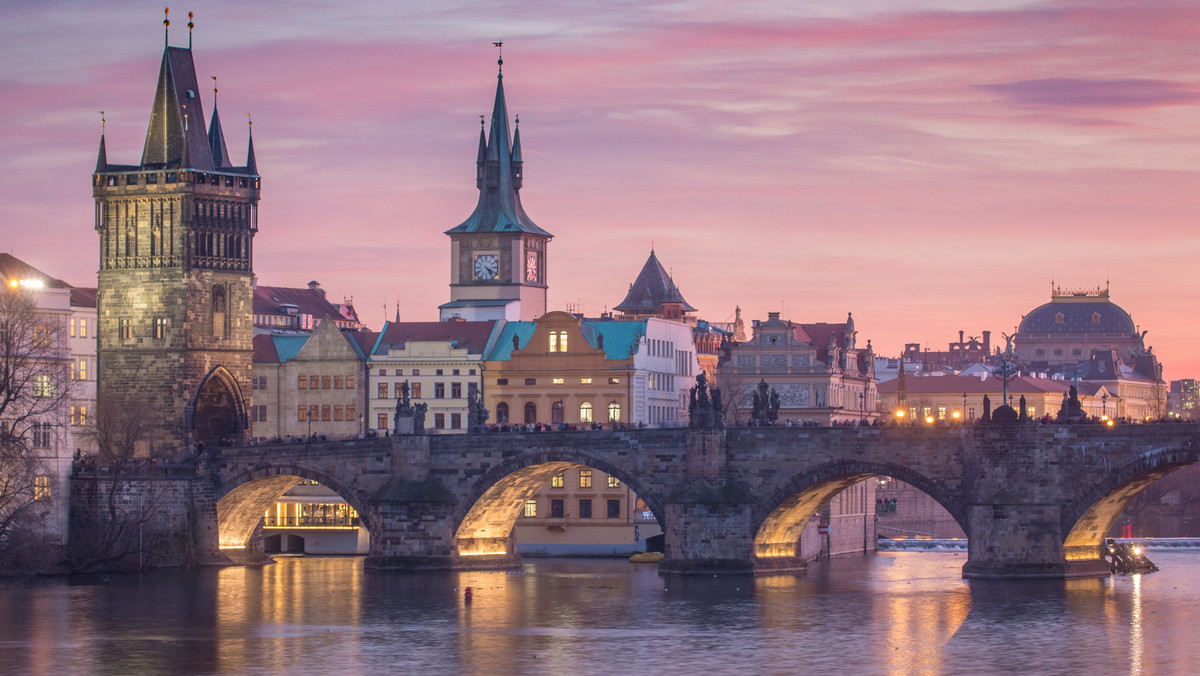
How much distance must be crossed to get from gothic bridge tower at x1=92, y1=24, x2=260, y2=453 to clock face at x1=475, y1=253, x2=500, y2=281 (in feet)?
103

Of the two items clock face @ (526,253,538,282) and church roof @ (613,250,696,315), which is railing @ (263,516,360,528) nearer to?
clock face @ (526,253,538,282)

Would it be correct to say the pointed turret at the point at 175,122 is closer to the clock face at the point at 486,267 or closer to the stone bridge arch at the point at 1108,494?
the clock face at the point at 486,267

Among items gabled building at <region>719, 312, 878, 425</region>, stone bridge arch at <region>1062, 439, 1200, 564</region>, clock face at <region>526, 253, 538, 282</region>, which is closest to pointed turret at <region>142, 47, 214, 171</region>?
clock face at <region>526, 253, 538, 282</region>

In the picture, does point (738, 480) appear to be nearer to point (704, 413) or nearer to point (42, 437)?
point (704, 413)

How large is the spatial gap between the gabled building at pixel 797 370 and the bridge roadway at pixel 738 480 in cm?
4045

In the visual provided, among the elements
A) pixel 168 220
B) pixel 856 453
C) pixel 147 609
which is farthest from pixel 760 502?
pixel 168 220

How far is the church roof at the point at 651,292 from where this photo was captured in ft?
619

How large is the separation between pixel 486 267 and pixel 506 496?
2025 inches

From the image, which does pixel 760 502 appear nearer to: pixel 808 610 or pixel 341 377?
pixel 808 610

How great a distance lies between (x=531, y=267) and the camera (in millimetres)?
166625

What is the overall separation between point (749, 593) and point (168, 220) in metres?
47.0

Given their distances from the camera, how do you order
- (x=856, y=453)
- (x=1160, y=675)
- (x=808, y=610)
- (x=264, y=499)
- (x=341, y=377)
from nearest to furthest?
(x=1160, y=675), (x=808, y=610), (x=856, y=453), (x=264, y=499), (x=341, y=377)

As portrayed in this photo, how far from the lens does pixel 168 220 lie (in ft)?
436

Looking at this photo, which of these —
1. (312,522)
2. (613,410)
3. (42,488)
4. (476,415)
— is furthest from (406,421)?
(613,410)
